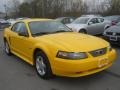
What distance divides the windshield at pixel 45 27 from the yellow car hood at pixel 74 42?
17.5 inches

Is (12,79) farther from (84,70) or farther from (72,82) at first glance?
(84,70)

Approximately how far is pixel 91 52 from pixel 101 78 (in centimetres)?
89

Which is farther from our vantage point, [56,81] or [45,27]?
[45,27]

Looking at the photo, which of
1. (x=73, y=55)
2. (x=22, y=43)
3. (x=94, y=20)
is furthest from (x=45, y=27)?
(x=94, y=20)

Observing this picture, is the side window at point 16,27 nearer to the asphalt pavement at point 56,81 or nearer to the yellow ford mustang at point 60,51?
the yellow ford mustang at point 60,51

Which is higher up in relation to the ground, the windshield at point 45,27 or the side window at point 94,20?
the windshield at point 45,27

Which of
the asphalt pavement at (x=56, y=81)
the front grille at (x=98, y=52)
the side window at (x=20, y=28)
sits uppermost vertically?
the side window at (x=20, y=28)

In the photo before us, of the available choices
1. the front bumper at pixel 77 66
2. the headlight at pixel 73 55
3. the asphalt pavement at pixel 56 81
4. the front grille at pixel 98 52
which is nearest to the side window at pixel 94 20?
the asphalt pavement at pixel 56 81

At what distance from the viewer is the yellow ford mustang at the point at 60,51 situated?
4.91 m

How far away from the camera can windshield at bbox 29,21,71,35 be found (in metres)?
6.46

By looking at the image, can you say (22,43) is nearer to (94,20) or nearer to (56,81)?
(56,81)

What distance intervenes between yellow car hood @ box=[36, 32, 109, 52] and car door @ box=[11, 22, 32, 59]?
0.54m

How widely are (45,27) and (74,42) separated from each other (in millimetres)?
1563

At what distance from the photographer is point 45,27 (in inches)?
263
